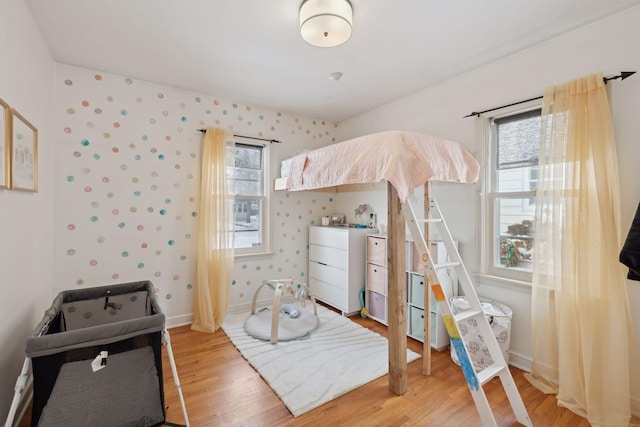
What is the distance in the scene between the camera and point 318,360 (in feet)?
7.95

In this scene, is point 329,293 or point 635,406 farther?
point 329,293

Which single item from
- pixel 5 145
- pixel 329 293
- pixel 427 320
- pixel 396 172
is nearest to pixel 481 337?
pixel 427 320

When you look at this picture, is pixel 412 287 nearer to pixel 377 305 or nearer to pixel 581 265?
pixel 377 305

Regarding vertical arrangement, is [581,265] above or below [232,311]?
above

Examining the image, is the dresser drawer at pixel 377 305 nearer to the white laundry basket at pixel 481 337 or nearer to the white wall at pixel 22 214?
the white laundry basket at pixel 481 337

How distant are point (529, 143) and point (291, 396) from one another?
2.66 metres

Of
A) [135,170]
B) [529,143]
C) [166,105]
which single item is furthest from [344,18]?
[135,170]

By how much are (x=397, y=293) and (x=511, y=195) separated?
4.47 ft

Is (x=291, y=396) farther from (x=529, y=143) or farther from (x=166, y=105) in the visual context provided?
(x=166, y=105)

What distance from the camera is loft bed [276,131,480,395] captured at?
1.73 m

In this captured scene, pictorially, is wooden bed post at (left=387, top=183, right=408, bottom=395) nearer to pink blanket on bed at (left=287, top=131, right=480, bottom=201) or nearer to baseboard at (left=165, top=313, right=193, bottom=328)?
pink blanket on bed at (left=287, top=131, right=480, bottom=201)

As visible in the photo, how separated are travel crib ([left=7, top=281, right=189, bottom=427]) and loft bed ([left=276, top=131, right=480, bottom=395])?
1380mm

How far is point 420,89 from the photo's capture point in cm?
310

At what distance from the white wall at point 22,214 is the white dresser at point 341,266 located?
2.66 m
